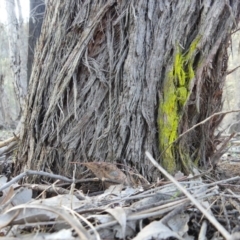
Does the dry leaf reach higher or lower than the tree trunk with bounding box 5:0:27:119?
lower

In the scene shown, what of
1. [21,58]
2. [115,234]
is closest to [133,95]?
[115,234]

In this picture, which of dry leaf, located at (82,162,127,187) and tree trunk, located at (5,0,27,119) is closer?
dry leaf, located at (82,162,127,187)

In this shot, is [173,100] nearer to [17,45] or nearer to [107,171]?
[107,171]

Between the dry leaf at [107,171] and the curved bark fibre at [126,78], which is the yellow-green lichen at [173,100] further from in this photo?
the dry leaf at [107,171]

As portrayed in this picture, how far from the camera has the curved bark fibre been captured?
1.42 metres

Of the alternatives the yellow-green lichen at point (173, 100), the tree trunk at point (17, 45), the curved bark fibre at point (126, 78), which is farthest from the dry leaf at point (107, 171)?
the tree trunk at point (17, 45)

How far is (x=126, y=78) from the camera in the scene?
142 cm

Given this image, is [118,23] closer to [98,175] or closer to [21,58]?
[98,175]

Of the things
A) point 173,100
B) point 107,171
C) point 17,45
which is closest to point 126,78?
point 173,100

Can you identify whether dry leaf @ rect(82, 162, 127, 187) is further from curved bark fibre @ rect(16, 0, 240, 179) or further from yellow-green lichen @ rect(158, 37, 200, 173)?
yellow-green lichen @ rect(158, 37, 200, 173)

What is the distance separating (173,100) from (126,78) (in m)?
0.19

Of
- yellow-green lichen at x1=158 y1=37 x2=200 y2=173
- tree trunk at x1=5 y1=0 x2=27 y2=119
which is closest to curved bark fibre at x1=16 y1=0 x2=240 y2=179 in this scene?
yellow-green lichen at x1=158 y1=37 x2=200 y2=173

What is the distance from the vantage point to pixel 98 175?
4.48 feet

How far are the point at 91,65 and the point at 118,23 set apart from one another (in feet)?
0.61
